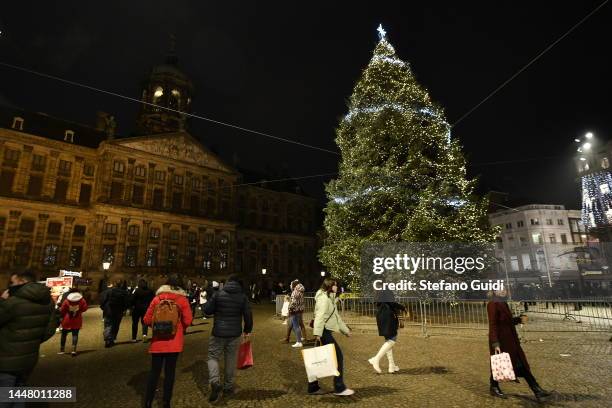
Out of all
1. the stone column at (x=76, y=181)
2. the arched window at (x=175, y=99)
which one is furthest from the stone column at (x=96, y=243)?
the arched window at (x=175, y=99)

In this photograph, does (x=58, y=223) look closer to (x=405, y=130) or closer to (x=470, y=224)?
(x=405, y=130)

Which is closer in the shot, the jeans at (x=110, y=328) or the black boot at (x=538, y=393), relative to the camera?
the black boot at (x=538, y=393)

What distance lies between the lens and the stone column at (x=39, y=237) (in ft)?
114

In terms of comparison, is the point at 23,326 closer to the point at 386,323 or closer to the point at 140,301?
the point at 386,323

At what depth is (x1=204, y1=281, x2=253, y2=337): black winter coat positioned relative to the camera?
5785mm

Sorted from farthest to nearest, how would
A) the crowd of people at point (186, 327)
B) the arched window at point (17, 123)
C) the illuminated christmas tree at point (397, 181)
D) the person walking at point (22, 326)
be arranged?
1. the arched window at point (17, 123)
2. the illuminated christmas tree at point (397, 181)
3. the crowd of people at point (186, 327)
4. the person walking at point (22, 326)

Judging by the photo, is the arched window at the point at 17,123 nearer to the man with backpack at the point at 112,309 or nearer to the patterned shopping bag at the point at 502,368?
the man with backpack at the point at 112,309

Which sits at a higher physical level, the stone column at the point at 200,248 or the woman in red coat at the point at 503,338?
the stone column at the point at 200,248

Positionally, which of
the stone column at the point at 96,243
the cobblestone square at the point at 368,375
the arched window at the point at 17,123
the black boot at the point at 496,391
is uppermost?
the arched window at the point at 17,123

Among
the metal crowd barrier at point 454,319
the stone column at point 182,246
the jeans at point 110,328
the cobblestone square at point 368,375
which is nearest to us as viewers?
the cobblestone square at point 368,375

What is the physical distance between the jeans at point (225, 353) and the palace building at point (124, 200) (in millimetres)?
32492

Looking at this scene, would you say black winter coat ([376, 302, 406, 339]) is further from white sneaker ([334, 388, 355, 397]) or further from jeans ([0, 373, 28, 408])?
jeans ([0, 373, 28, 408])

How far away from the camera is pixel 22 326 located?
13.9 feet

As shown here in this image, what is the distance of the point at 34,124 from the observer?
126 feet
